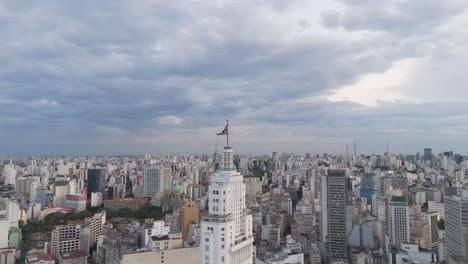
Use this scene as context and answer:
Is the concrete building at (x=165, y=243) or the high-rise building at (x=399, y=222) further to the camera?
the high-rise building at (x=399, y=222)

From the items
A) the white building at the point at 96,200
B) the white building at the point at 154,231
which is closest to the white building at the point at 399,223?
the white building at the point at 154,231

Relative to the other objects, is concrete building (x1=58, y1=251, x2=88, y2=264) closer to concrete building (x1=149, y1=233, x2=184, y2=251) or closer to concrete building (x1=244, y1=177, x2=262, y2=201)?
concrete building (x1=149, y1=233, x2=184, y2=251)

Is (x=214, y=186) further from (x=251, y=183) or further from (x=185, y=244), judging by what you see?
(x=251, y=183)

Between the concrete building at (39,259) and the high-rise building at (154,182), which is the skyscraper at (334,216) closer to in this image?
the concrete building at (39,259)

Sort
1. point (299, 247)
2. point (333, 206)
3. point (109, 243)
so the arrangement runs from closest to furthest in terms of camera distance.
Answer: point (109, 243) < point (299, 247) < point (333, 206)

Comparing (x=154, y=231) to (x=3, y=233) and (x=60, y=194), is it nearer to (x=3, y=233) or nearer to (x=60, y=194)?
(x=3, y=233)

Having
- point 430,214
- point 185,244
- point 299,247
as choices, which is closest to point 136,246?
point 185,244
